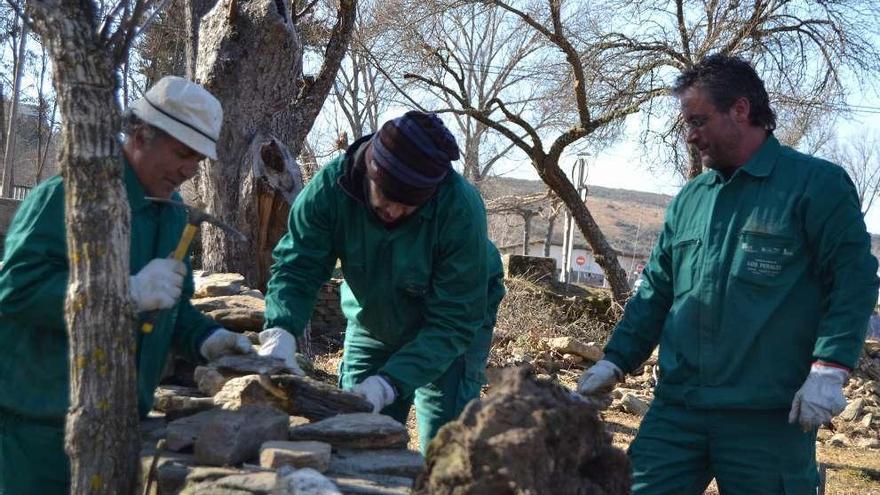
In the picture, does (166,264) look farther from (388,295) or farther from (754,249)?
(754,249)

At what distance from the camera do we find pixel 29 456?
2727 mm

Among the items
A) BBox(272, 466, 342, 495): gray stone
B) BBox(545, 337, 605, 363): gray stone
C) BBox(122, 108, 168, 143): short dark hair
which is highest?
BBox(122, 108, 168, 143): short dark hair

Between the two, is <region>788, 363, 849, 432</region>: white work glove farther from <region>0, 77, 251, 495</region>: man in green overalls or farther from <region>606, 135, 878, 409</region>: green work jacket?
<region>0, 77, 251, 495</region>: man in green overalls

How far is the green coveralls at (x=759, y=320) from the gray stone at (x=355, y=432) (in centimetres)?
100

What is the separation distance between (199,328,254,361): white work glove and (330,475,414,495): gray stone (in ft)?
2.75

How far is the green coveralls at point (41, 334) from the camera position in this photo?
101 inches

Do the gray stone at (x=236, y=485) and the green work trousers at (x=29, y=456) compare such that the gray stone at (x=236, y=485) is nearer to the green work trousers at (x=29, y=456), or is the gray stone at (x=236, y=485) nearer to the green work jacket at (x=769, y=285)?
the green work trousers at (x=29, y=456)

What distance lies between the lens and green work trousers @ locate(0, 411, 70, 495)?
2.72m

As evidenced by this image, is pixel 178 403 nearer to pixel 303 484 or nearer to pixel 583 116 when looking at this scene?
pixel 303 484

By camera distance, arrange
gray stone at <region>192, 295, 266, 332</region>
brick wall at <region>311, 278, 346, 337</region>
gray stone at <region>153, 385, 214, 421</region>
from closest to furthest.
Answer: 1. gray stone at <region>153, 385, 214, 421</region>
2. gray stone at <region>192, 295, 266, 332</region>
3. brick wall at <region>311, 278, 346, 337</region>

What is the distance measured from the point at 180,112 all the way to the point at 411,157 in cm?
76

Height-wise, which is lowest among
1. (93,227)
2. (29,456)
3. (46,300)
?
(29,456)

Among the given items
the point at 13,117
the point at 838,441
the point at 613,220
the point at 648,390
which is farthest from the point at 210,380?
the point at 613,220

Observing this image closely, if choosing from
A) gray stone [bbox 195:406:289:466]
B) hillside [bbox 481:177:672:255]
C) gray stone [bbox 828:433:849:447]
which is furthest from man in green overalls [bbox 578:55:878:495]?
hillside [bbox 481:177:672:255]
